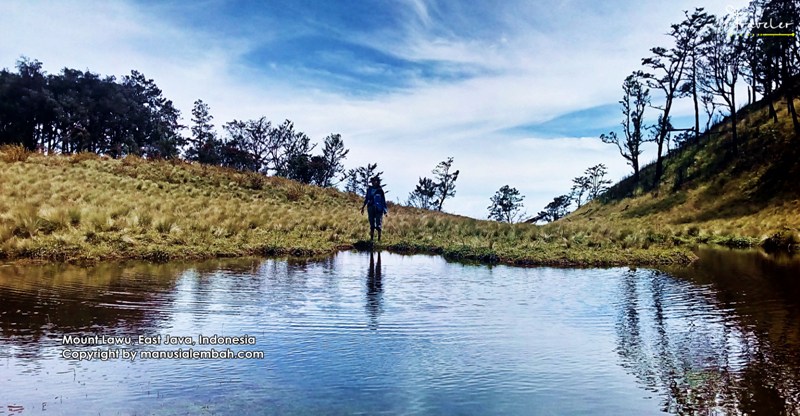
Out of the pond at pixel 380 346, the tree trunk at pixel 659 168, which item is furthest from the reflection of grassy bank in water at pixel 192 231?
the tree trunk at pixel 659 168

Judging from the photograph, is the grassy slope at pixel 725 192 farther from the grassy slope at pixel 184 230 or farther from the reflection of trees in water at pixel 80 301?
the reflection of trees in water at pixel 80 301

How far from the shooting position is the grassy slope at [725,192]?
29.4 m

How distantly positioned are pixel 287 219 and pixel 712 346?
17.8 meters

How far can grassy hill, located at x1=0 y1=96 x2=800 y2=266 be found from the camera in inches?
529

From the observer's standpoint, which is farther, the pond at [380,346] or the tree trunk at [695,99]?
the tree trunk at [695,99]

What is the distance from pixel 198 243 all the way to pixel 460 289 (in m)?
7.80

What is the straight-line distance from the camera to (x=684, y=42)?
47.9 metres

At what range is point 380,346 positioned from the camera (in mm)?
6074

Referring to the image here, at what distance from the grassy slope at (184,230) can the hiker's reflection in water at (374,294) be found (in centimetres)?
383

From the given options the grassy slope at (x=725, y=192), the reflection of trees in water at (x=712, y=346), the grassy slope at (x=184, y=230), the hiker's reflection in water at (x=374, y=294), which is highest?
the grassy slope at (x=725, y=192)

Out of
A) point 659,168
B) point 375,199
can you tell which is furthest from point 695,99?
point 375,199

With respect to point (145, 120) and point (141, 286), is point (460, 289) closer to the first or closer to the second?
point (141, 286)

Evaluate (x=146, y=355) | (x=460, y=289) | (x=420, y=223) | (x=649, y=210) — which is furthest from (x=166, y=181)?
(x=649, y=210)

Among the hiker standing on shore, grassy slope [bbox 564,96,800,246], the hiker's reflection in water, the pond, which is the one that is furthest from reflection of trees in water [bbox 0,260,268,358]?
grassy slope [bbox 564,96,800,246]
